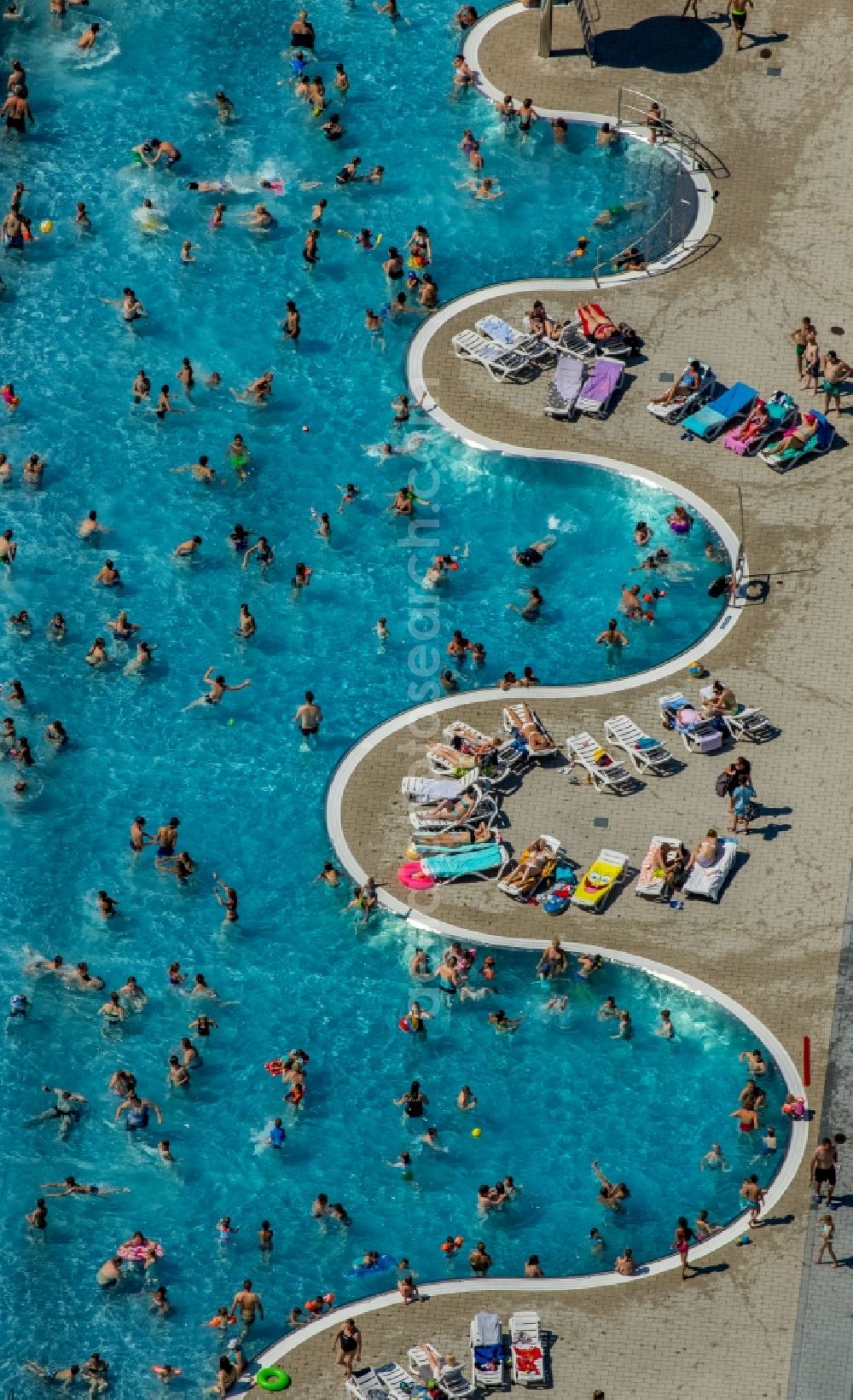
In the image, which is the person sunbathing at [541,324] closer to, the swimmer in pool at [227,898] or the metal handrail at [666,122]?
the metal handrail at [666,122]

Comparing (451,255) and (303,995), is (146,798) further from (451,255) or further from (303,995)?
(451,255)

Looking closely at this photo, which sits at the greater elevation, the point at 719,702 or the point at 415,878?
the point at 719,702

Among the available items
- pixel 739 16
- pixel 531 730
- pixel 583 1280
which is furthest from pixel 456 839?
pixel 739 16

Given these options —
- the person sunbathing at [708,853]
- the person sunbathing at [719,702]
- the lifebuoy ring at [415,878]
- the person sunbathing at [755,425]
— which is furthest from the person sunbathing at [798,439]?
the lifebuoy ring at [415,878]

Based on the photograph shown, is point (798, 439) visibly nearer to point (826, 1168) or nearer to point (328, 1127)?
point (826, 1168)

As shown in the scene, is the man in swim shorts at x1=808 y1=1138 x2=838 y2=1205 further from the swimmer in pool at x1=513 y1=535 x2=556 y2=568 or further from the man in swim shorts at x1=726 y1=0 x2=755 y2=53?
the man in swim shorts at x1=726 y1=0 x2=755 y2=53

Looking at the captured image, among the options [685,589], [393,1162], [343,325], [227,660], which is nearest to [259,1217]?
[393,1162]

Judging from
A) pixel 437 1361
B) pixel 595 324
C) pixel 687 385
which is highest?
pixel 595 324
